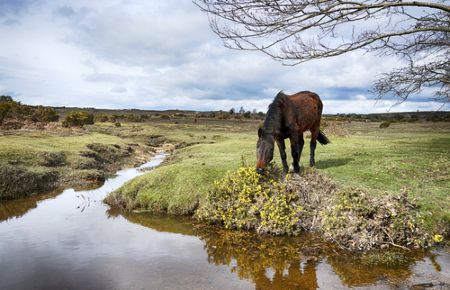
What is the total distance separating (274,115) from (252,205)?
3860 millimetres

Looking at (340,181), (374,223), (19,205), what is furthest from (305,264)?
(19,205)

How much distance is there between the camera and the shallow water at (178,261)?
9461 mm

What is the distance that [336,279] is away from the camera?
31.5 ft

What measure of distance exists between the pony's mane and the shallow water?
4345 millimetres

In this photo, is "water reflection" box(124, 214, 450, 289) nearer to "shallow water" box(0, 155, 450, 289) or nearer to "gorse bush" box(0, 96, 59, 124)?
"shallow water" box(0, 155, 450, 289)

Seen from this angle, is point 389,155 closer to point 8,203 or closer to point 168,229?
point 168,229

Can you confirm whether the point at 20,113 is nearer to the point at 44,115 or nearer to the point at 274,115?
the point at 44,115

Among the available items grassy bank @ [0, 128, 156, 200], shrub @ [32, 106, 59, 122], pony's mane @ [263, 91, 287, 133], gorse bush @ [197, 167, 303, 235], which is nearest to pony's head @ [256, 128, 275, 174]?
pony's mane @ [263, 91, 287, 133]

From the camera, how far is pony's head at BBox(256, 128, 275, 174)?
14672mm

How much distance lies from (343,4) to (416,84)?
19.5 ft

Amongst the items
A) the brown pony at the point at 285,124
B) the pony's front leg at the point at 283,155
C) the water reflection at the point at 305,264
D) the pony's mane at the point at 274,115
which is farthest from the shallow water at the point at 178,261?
the pony's mane at the point at 274,115

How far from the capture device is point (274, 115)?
15508 mm

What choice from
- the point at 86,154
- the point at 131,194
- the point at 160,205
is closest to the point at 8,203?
the point at 131,194

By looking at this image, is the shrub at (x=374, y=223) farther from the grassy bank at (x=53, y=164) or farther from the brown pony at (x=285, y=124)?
the grassy bank at (x=53, y=164)
